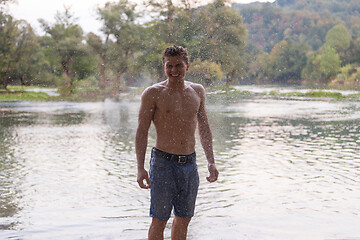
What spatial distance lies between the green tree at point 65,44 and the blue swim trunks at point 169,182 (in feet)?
184

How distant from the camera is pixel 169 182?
10.9 feet

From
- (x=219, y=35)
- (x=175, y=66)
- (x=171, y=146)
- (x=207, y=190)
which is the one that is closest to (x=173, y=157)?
(x=171, y=146)

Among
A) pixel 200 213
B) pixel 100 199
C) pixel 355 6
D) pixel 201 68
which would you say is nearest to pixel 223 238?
pixel 200 213

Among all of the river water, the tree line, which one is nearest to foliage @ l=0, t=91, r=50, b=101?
the tree line

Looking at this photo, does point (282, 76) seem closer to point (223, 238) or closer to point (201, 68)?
point (201, 68)

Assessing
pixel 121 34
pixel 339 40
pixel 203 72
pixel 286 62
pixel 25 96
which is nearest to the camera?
pixel 25 96

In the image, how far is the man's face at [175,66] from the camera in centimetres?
328

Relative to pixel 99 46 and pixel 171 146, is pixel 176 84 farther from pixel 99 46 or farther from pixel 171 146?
pixel 99 46

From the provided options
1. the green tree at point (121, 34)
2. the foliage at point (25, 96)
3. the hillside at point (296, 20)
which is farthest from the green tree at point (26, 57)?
the hillside at point (296, 20)

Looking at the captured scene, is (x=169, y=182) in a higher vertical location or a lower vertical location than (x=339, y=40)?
lower

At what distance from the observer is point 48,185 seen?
730 cm

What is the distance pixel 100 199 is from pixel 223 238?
2.28 m

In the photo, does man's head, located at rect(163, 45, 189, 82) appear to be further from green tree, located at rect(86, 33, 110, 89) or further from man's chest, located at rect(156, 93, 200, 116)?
green tree, located at rect(86, 33, 110, 89)

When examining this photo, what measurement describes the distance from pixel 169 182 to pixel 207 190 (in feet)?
11.9
